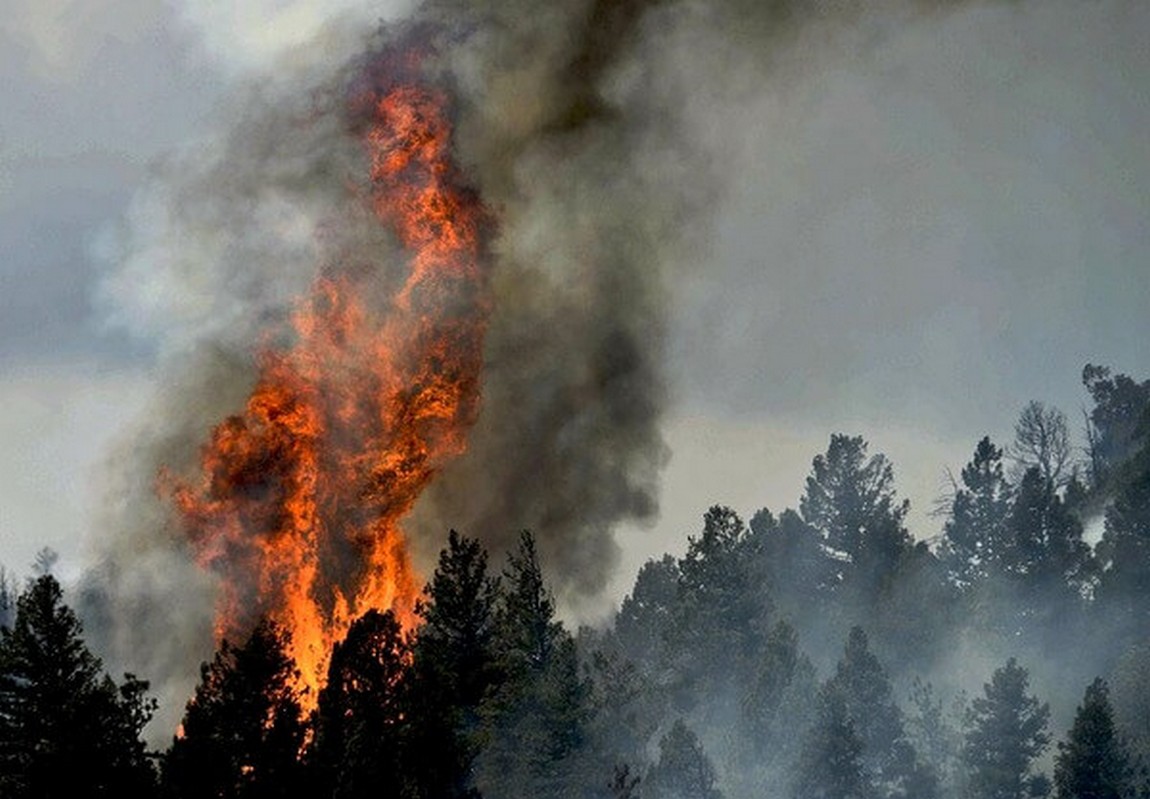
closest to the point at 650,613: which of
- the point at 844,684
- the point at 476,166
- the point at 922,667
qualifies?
the point at 922,667

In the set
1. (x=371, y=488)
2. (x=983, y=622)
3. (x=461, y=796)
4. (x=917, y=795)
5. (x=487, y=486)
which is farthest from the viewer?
(x=983, y=622)

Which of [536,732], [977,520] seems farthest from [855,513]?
[536,732]

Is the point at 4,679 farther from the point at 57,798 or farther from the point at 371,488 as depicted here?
the point at 371,488

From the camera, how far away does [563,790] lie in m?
59.2

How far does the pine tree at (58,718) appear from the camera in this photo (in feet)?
105

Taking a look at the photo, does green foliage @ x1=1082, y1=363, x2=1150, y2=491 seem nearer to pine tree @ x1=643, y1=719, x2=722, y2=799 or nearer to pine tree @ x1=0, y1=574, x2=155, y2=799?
pine tree @ x1=643, y1=719, x2=722, y2=799

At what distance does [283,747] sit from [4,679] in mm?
6591

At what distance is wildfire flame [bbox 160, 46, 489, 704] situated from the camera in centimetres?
5272

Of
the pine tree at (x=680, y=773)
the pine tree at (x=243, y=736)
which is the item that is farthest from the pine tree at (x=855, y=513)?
the pine tree at (x=243, y=736)

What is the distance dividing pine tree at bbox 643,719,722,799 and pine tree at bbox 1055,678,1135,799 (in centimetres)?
1784

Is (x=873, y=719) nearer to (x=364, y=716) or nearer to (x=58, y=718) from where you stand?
(x=364, y=716)

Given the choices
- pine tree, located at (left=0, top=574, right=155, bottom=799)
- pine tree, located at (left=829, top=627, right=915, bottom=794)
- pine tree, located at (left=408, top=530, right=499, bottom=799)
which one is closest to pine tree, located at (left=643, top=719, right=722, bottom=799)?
pine tree, located at (left=829, top=627, right=915, bottom=794)

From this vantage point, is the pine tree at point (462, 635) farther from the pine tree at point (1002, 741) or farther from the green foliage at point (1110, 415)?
the green foliage at point (1110, 415)

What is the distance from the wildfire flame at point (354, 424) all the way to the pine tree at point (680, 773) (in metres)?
25.9
